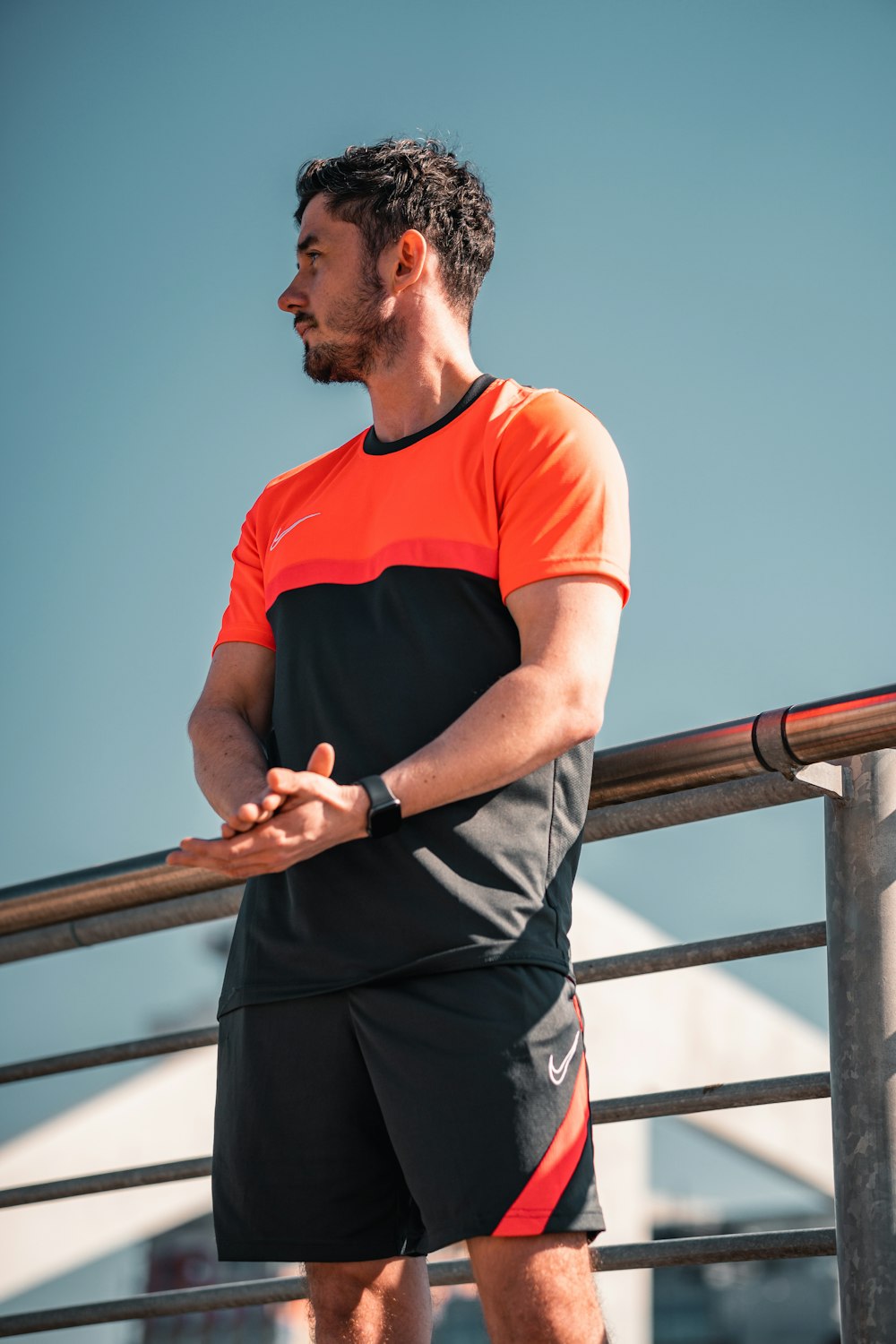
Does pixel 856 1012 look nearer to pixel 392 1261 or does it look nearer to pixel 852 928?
pixel 852 928

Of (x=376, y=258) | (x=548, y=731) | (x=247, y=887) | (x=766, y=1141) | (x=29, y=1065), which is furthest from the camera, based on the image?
(x=766, y=1141)

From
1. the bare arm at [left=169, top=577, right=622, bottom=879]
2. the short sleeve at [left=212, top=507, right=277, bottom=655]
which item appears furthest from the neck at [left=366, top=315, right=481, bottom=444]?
the bare arm at [left=169, top=577, right=622, bottom=879]

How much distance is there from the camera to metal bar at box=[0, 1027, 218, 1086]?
6.91 ft

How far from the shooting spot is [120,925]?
220 centimetres

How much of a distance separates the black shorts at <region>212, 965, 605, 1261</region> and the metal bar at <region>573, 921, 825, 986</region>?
32cm

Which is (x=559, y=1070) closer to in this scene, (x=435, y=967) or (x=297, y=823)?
(x=435, y=967)

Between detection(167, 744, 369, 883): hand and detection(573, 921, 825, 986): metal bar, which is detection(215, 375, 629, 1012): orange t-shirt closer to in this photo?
detection(167, 744, 369, 883): hand

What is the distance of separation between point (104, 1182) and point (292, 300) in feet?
4.61

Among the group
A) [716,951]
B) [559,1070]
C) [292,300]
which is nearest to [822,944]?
[716,951]

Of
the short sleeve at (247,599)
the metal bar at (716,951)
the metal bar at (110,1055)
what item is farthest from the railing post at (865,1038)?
the metal bar at (110,1055)

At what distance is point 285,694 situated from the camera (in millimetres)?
1664

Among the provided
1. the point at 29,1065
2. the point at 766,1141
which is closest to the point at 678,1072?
the point at 766,1141

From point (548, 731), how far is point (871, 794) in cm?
43

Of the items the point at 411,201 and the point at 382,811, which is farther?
the point at 411,201
